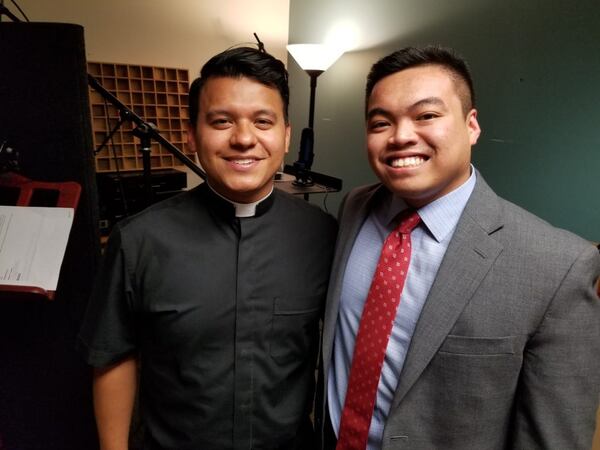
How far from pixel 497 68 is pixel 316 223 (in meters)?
1.66

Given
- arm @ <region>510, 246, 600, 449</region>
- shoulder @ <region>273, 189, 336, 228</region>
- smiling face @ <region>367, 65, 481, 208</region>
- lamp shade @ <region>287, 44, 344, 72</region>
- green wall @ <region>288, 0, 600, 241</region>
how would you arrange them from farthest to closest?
lamp shade @ <region>287, 44, 344, 72</region>
green wall @ <region>288, 0, 600, 241</region>
shoulder @ <region>273, 189, 336, 228</region>
smiling face @ <region>367, 65, 481, 208</region>
arm @ <region>510, 246, 600, 449</region>

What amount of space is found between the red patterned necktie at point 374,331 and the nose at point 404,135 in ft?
0.59

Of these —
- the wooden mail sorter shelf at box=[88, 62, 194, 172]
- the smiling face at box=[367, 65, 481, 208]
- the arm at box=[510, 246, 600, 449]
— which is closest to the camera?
the arm at box=[510, 246, 600, 449]

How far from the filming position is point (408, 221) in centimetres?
94

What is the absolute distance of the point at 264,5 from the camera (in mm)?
3904

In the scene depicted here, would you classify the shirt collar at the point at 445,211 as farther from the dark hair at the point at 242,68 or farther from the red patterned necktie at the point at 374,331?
the dark hair at the point at 242,68

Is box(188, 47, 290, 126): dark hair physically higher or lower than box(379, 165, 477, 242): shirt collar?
higher

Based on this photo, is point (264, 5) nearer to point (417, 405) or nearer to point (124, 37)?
point (124, 37)

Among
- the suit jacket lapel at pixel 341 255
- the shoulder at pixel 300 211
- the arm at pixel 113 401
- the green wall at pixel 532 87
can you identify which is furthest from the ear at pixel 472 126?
the green wall at pixel 532 87


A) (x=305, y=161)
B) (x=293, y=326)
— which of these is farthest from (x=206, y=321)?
(x=305, y=161)

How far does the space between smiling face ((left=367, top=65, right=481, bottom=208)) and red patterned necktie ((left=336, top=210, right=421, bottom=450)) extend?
11 cm

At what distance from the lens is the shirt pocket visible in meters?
0.98

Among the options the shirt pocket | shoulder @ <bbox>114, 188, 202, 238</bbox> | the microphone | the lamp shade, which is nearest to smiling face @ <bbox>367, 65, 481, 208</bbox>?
the shirt pocket

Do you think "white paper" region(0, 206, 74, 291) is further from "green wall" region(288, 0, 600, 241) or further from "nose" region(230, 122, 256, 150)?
"green wall" region(288, 0, 600, 241)
